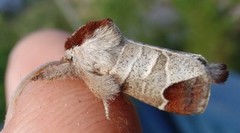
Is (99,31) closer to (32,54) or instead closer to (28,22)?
(32,54)

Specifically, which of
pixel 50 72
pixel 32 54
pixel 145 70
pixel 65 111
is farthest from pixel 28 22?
pixel 145 70

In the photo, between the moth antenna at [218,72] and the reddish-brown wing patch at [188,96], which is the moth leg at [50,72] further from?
the moth antenna at [218,72]

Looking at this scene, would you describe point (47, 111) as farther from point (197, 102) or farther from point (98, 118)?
point (197, 102)

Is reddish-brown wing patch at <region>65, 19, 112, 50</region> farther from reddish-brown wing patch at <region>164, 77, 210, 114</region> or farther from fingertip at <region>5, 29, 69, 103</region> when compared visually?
fingertip at <region>5, 29, 69, 103</region>

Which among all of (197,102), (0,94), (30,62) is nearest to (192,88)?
(197,102)

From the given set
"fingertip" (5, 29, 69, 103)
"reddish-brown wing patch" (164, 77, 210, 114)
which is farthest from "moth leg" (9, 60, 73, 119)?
"fingertip" (5, 29, 69, 103)

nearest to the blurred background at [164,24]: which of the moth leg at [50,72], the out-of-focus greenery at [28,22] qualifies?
the out-of-focus greenery at [28,22]
